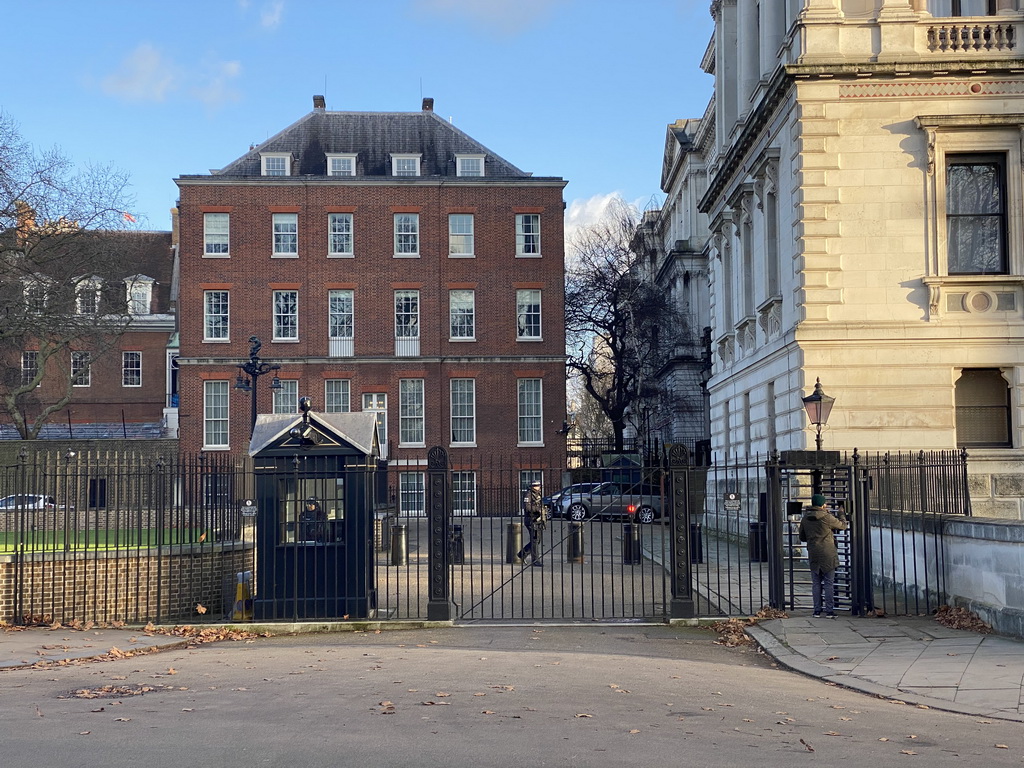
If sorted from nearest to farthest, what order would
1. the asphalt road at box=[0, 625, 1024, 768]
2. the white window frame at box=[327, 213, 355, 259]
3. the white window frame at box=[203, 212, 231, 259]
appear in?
the asphalt road at box=[0, 625, 1024, 768] < the white window frame at box=[203, 212, 231, 259] < the white window frame at box=[327, 213, 355, 259]

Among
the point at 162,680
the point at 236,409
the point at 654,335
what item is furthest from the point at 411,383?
the point at 162,680

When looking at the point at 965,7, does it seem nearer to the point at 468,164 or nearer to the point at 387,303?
the point at 468,164

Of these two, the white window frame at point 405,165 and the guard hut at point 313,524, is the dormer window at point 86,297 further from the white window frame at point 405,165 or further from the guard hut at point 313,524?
the guard hut at point 313,524

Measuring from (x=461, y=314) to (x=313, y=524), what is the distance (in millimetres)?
35193

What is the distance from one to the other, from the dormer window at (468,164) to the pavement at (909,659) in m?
39.4

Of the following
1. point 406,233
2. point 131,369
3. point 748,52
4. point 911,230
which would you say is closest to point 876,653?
point 911,230

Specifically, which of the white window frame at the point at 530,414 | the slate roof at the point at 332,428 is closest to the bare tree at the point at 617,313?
the white window frame at the point at 530,414

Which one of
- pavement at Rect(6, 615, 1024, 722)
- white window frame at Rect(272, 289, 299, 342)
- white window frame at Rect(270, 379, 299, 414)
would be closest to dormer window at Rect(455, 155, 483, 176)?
white window frame at Rect(272, 289, 299, 342)

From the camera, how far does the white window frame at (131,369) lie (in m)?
64.0

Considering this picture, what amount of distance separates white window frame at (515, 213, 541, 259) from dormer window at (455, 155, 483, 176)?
11.2ft

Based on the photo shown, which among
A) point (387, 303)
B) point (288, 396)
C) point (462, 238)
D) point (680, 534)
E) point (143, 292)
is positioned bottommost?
point (680, 534)

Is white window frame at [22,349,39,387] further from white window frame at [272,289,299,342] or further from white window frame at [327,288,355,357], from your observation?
white window frame at [327,288,355,357]

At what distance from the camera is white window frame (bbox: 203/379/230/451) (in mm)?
48438

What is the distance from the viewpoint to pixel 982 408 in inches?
1001
